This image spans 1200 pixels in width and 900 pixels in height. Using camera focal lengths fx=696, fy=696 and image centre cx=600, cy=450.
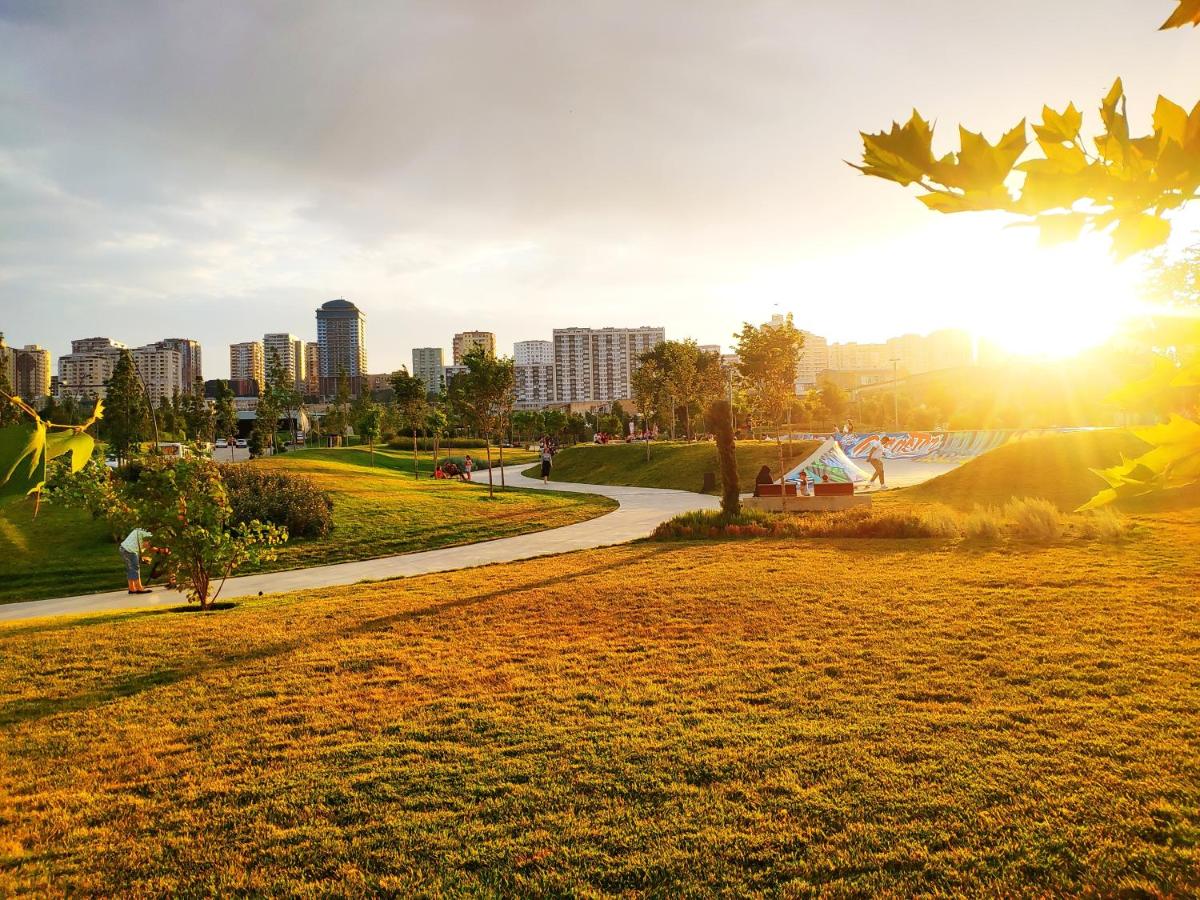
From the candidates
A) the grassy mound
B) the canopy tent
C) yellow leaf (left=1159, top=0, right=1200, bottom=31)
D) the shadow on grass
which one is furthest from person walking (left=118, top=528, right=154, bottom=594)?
the grassy mound

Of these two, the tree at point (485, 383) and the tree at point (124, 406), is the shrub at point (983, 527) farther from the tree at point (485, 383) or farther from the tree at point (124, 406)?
the tree at point (124, 406)

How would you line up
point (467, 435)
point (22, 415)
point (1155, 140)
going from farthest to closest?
point (467, 435) < point (22, 415) < point (1155, 140)

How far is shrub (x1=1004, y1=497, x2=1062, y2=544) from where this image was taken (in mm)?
14469

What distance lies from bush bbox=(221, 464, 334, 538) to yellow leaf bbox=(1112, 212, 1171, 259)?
64.0 ft

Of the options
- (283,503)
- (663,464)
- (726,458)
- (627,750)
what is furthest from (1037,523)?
(663,464)

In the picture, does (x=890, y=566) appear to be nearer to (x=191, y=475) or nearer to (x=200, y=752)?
(x=200, y=752)

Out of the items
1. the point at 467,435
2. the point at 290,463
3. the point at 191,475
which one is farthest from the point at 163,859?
the point at 467,435

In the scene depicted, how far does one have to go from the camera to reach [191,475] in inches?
455

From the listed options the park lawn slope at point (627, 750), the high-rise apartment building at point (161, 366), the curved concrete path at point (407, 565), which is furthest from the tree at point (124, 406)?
the high-rise apartment building at point (161, 366)

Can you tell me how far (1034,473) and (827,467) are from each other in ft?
22.7

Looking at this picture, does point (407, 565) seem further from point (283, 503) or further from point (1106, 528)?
point (1106, 528)

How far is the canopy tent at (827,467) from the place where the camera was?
87.7 ft

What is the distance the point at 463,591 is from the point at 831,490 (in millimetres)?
13980

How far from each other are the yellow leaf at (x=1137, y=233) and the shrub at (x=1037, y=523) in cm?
1558
